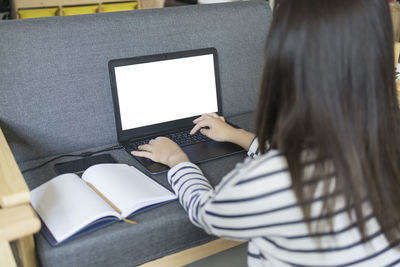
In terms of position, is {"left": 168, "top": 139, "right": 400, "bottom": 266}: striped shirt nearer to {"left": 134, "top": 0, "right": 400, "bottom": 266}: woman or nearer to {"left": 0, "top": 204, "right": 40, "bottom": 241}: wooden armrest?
{"left": 134, "top": 0, "right": 400, "bottom": 266}: woman

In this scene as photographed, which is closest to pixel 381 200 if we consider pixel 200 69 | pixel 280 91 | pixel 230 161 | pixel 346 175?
pixel 346 175

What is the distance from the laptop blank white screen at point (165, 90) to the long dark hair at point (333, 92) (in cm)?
59

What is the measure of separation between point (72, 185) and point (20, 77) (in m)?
0.37

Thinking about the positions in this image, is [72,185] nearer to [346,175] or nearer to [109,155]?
[109,155]

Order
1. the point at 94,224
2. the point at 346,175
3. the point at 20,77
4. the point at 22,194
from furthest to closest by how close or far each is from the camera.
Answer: the point at 20,77
the point at 94,224
the point at 22,194
the point at 346,175

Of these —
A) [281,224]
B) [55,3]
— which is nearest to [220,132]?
[281,224]

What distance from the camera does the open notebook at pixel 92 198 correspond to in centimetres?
86

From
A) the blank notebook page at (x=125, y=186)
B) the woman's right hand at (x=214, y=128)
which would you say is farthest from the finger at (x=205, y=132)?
the blank notebook page at (x=125, y=186)

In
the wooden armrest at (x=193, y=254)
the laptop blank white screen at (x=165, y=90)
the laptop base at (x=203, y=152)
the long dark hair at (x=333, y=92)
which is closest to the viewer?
the long dark hair at (x=333, y=92)

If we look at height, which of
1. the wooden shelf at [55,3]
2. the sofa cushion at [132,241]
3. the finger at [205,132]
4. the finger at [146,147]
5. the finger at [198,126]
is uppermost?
the wooden shelf at [55,3]

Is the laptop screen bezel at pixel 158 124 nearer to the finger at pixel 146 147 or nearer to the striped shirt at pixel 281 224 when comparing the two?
the finger at pixel 146 147

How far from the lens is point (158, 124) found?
126 cm

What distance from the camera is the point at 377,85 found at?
0.66 meters

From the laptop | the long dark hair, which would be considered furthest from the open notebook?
the long dark hair
